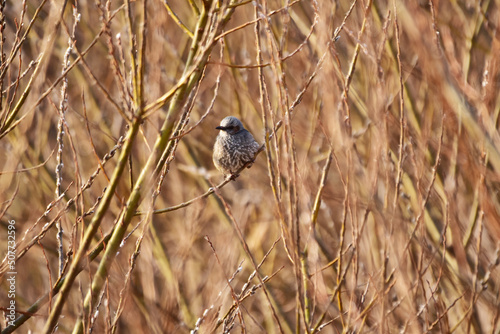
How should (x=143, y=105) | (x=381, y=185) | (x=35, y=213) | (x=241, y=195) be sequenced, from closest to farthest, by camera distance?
(x=143, y=105) → (x=35, y=213) → (x=381, y=185) → (x=241, y=195)

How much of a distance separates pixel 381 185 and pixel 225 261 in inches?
166

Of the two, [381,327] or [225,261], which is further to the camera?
[225,261]

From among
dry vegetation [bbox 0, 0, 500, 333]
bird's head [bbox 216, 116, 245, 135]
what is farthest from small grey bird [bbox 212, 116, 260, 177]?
dry vegetation [bbox 0, 0, 500, 333]

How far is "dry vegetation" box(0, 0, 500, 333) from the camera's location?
2.60m

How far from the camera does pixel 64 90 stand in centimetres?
289

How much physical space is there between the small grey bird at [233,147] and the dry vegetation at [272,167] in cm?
29

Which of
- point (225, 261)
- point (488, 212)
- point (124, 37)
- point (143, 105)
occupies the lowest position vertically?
point (488, 212)

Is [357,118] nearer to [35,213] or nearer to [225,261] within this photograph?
[35,213]

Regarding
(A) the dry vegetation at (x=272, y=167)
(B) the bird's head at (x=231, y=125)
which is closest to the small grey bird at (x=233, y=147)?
(B) the bird's head at (x=231, y=125)

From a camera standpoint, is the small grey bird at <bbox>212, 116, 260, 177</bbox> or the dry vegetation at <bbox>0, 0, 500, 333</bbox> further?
the small grey bird at <bbox>212, 116, 260, 177</bbox>

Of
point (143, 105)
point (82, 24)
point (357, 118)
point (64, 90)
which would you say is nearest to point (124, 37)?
point (82, 24)

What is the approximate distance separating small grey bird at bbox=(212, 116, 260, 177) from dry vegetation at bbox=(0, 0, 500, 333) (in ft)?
0.96

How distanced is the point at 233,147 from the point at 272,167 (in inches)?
139

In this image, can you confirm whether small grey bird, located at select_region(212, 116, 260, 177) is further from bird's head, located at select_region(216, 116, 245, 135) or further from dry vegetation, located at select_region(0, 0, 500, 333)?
dry vegetation, located at select_region(0, 0, 500, 333)
